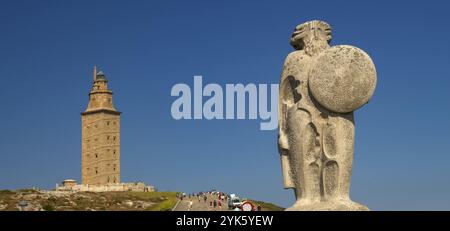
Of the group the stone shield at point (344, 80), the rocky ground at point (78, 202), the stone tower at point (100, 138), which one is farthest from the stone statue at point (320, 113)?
the stone tower at point (100, 138)

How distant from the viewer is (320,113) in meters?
17.2

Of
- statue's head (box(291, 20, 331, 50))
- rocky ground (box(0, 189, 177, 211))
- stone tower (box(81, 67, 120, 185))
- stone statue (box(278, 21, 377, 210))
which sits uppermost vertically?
stone tower (box(81, 67, 120, 185))

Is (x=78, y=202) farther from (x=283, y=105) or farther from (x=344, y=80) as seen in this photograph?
(x=344, y=80)

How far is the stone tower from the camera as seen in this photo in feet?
404

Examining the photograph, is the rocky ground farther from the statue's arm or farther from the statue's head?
the statue's head

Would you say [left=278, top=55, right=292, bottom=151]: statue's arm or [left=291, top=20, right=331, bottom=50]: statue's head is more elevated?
[left=291, top=20, right=331, bottom=50]: statue's head

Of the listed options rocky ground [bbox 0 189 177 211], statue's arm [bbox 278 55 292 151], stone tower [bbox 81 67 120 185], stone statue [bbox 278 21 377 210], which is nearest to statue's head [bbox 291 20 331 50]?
stone statue [bbox 278 21 377 210]

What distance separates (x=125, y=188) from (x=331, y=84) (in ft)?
312

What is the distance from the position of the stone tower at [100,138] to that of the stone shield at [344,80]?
10707cm

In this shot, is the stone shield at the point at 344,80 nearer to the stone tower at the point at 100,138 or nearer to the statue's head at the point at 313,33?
the statue's head at the point at 313,33

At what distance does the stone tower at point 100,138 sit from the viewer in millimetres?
123250

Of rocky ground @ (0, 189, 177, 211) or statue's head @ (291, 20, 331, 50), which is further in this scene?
rocky ground @ (0, 189, 177, 211)
